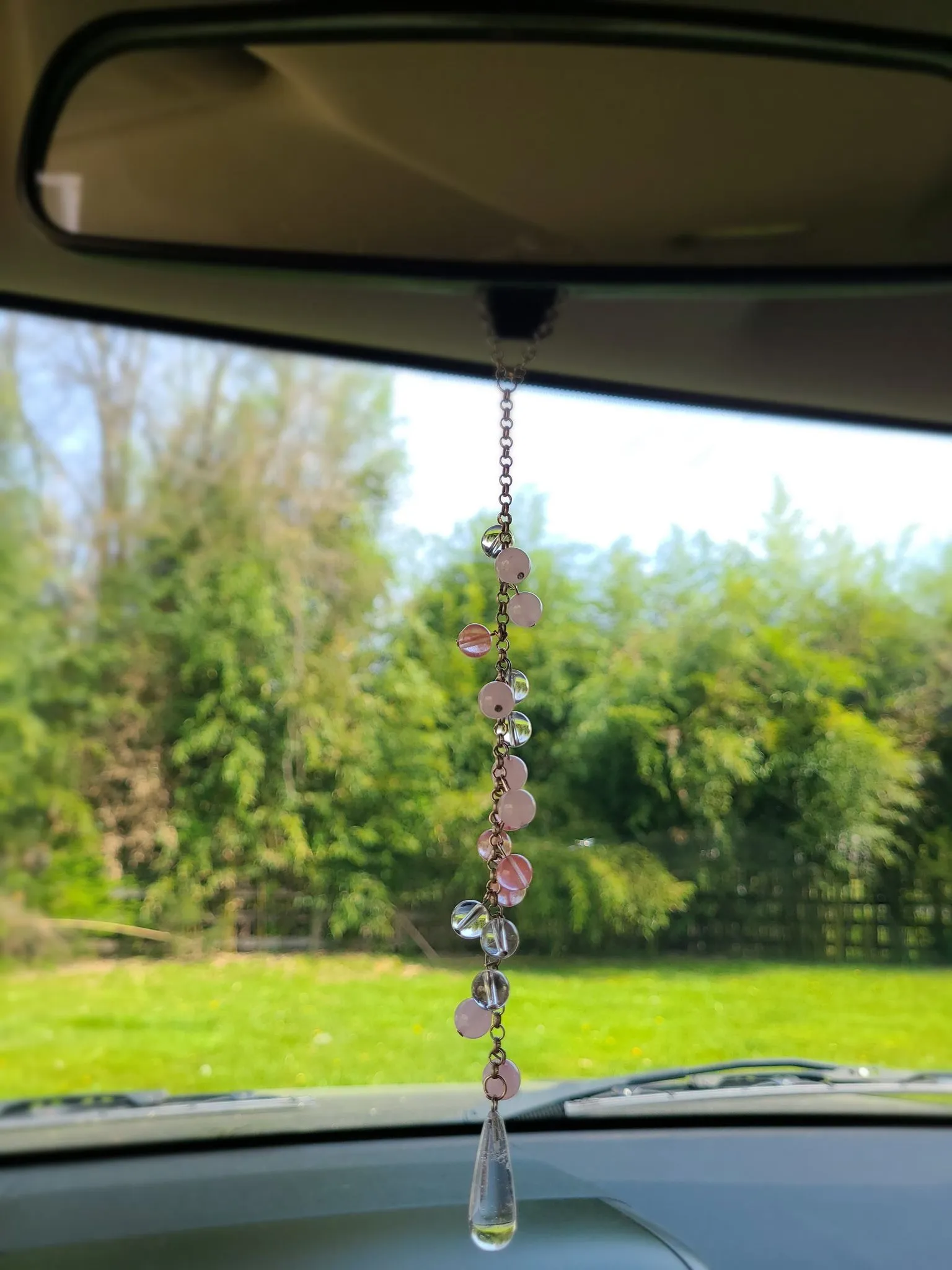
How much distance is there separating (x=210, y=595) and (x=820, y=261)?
3.59 feet

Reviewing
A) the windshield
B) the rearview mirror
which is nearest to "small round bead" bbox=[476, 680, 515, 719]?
the rearview mirror

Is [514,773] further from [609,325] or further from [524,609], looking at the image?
[609,325]

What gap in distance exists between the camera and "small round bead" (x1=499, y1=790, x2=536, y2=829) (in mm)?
633

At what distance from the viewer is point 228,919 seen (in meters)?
1.53

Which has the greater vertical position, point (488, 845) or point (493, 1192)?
point (488, 845)

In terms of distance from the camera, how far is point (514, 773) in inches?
25.6

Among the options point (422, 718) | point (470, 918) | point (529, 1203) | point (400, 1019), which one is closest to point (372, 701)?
point (422, 718)

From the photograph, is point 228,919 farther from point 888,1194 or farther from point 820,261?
point 820,261

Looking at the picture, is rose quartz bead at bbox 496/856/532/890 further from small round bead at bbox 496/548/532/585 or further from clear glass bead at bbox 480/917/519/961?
small round bead at bbox 496/548/532/585

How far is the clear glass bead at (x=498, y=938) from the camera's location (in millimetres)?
632

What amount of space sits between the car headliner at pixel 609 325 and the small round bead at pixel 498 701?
520 mm

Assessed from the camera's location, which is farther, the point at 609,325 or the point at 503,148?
the point at 609,325

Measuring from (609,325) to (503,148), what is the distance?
12.9 inches

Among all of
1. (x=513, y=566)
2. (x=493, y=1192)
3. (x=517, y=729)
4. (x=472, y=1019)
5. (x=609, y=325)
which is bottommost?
(x=493, y=1192)
